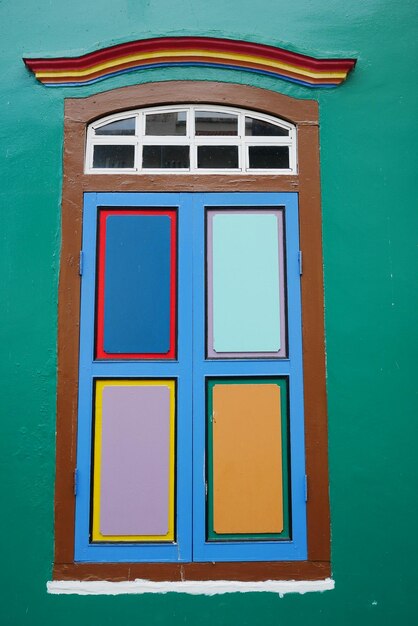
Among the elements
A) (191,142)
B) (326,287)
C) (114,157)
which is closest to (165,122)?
(191,142)

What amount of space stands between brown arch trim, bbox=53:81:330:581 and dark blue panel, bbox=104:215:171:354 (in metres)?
0.19

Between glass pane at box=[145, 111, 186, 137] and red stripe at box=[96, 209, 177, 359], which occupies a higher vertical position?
glass pane at box=[145, 111, 186, 137]

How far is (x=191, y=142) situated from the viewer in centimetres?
363

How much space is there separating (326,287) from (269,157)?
0.86 metres

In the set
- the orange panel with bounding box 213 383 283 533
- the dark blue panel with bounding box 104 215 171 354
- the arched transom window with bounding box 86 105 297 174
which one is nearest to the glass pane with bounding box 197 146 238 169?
the arched transom window with bounding box 86 105 297 174

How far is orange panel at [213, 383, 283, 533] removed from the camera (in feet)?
11.0

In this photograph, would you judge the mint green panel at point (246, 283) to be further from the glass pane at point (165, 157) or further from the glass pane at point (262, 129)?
the glass pane at point (262, 129)

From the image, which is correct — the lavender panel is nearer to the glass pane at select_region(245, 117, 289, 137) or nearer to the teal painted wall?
the teal painted wall

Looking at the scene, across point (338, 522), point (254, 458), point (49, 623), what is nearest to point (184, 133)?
point (254, 458)

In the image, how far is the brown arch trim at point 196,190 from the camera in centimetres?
330

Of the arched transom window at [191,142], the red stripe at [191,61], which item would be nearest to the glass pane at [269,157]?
the arched transom window at [191,142]

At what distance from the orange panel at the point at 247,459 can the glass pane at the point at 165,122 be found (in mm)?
1576

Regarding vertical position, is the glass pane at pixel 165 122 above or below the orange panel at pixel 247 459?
above

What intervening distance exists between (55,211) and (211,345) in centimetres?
120
